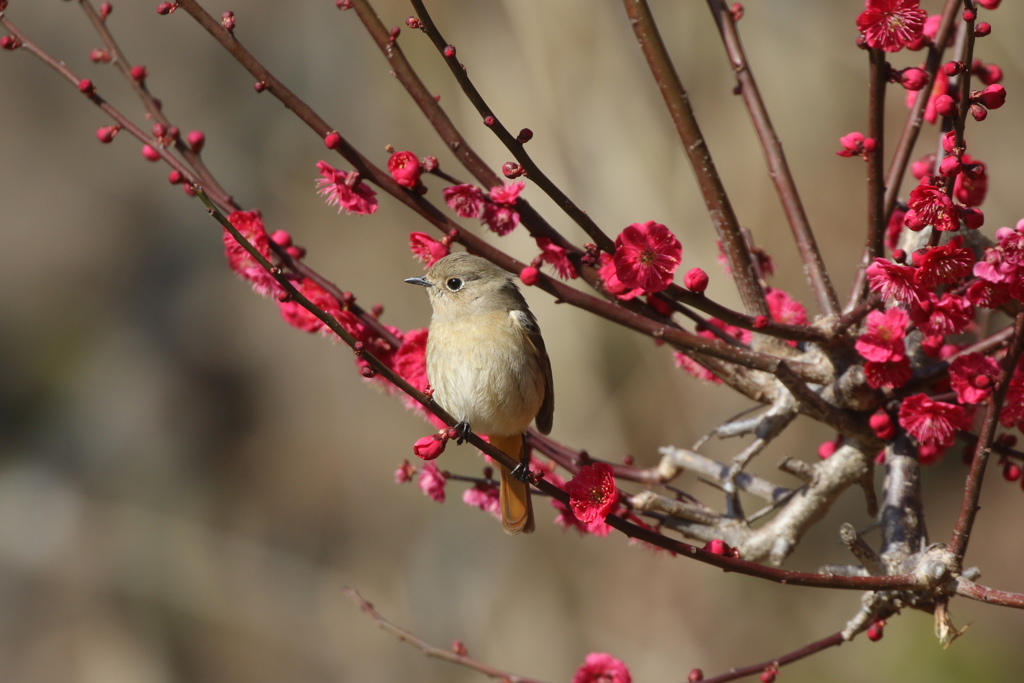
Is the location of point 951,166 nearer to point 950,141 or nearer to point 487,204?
point 950,141

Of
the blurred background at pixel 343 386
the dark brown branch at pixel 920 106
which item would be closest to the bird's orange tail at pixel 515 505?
the dark brown branch at pixel 920 106

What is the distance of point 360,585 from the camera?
6.48 m

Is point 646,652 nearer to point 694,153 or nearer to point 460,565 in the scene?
point 460,565

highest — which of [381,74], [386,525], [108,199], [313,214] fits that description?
[381,74]

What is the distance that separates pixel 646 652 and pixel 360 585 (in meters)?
2.16

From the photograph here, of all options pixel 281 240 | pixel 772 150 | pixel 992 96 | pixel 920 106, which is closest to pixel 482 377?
pixel 281 240

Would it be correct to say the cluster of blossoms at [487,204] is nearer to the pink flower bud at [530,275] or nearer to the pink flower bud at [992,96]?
the pink flower bud at [530,275]

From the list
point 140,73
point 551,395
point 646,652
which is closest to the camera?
point 140,73

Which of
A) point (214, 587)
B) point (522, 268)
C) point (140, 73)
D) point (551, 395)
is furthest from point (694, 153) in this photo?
point (214, 587)

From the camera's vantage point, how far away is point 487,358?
2.46m

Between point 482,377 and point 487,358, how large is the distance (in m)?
0.07

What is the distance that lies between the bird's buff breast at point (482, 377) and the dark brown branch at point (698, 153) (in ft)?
2.25

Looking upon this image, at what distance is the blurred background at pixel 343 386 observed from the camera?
5.41m

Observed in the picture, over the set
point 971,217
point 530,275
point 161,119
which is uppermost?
point 971,217
